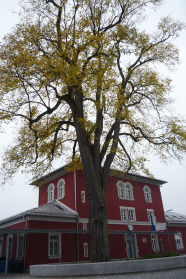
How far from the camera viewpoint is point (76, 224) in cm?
1945

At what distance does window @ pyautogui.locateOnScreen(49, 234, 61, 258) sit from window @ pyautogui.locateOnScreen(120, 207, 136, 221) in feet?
24.7

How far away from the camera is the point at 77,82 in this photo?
10375mm

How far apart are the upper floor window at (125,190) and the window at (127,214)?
43.7 inches

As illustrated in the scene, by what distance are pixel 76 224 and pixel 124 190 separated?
7393 millimetres

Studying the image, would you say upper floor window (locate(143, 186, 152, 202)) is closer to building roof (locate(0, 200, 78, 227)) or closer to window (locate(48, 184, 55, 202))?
building roof (locate(0, 200, 78, 227))

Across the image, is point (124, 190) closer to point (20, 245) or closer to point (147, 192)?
point (147, 192)

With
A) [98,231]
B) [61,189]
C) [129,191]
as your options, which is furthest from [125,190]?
[98,231]

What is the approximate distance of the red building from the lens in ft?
54.2

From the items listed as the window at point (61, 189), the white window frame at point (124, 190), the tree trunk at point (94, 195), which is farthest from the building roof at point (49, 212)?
the tree trunk at point (94, 195)

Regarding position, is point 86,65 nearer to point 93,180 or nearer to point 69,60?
point 69,60

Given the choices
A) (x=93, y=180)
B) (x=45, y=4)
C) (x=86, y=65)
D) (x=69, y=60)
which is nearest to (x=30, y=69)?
(x=69, y=60)

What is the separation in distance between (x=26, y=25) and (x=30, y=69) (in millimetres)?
2807

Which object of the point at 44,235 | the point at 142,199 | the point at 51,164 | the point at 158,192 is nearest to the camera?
the point at 51,164

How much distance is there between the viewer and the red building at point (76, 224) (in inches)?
651
